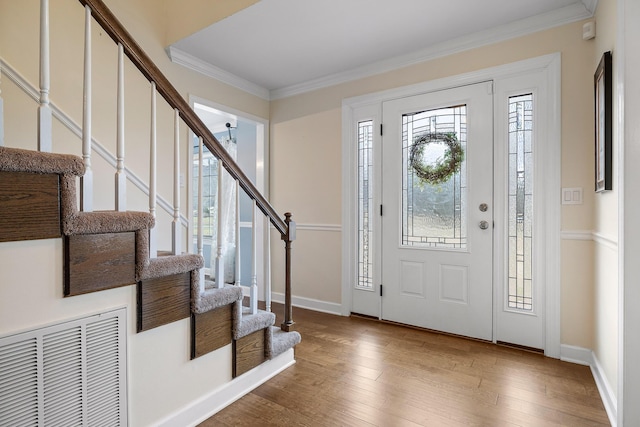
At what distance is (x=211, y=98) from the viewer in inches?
125

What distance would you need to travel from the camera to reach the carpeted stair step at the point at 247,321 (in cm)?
183

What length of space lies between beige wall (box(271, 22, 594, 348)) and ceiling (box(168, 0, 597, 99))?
0.35 feet

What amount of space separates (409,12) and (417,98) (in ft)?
2.54

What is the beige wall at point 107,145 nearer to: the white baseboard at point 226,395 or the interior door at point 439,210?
the white baseboard at point 226,395

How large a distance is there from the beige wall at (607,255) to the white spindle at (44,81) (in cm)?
252

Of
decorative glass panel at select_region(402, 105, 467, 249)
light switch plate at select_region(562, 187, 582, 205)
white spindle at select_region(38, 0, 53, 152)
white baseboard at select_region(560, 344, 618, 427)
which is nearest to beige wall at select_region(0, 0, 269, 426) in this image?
white spindle at select_region(38, 0, 53, 152)

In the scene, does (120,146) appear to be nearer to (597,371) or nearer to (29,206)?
(29,206)

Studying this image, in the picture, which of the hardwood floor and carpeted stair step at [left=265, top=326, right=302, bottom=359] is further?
carpeted stair step at [left=265, top=326, right=302, bottom=359]

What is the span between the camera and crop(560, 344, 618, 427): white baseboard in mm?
1651

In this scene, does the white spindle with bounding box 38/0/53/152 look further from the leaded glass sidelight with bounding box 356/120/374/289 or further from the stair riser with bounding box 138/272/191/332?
the leaded glass sidelight with bounding box 356/120/374/289

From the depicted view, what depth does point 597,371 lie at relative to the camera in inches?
80.0

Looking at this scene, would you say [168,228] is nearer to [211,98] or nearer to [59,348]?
[211,98]

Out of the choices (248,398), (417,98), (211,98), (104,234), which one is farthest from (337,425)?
(211,98)

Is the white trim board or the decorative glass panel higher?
the decorative glass panel
